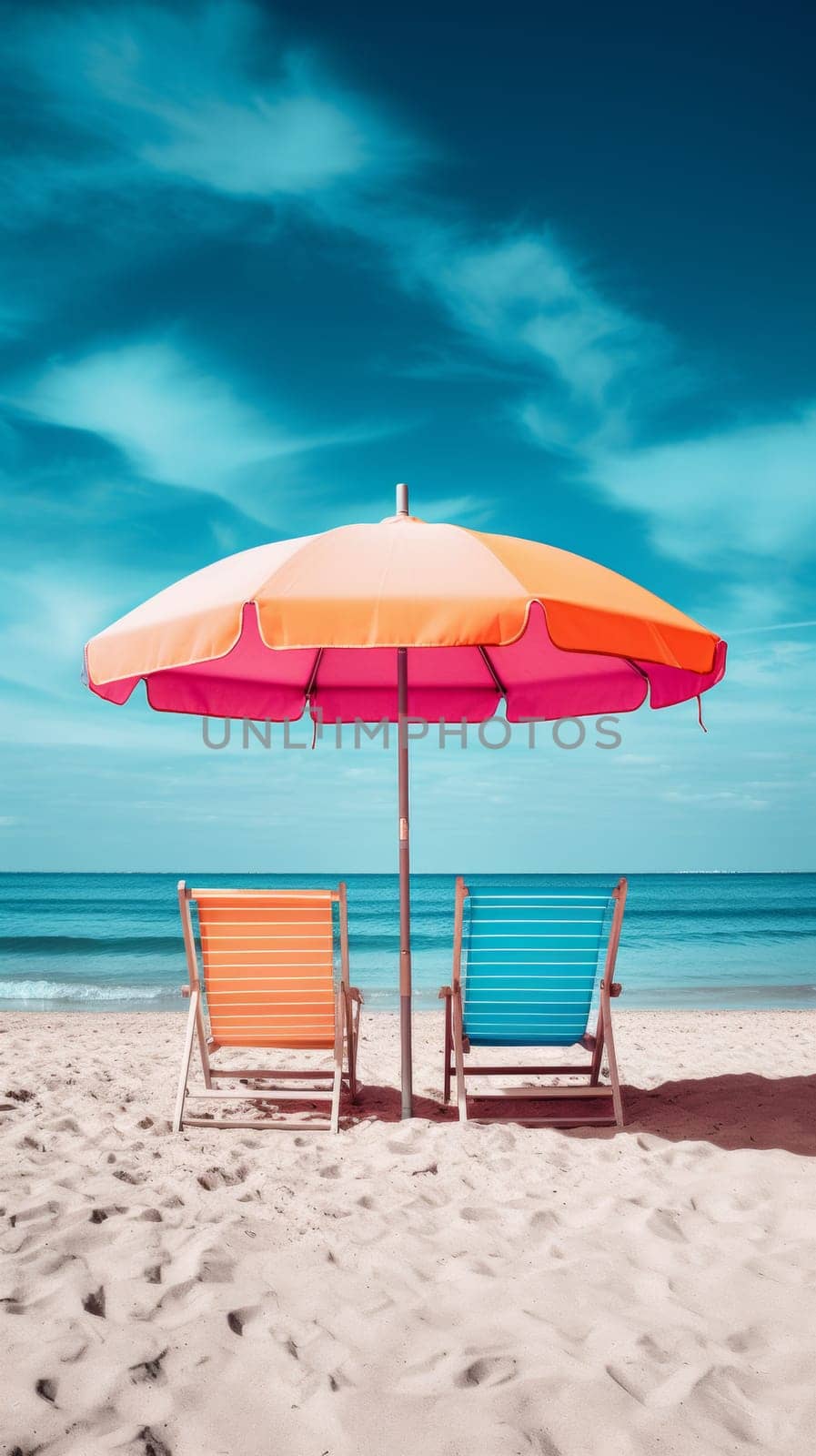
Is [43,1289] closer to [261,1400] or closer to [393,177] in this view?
[261,1400]

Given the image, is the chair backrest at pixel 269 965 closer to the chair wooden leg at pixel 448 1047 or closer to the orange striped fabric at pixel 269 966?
the orange striped fabric at pixel 269 966

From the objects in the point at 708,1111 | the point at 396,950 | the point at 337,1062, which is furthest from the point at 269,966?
the point at 396,950

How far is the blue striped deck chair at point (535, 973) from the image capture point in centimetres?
388

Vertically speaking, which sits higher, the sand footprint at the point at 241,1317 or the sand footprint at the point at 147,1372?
the sand footprint at the point at 147,1372

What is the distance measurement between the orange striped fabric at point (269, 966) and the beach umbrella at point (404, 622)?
0.37m

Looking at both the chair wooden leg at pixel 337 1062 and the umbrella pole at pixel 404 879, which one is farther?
the umbrella pole at pixel 404 879

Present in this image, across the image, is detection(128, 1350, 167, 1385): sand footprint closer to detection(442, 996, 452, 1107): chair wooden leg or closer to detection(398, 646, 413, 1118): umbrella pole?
detection(398, 646, 413, 1118): umbrella pole

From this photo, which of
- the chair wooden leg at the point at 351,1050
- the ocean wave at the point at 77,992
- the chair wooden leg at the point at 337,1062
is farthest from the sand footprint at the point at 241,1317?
the ocean wave at the point at 77,992

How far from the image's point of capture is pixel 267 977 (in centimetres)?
401

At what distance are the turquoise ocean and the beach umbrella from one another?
3.15 ft

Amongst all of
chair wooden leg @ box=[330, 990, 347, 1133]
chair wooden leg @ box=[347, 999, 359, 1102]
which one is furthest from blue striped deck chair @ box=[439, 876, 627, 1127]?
chair wooden leg @ box=[347, 999, 359, 1102]

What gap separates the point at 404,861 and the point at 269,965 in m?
0.75

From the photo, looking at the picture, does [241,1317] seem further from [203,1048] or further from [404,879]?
[203,1048]

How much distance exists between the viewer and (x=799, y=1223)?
8.87ft
